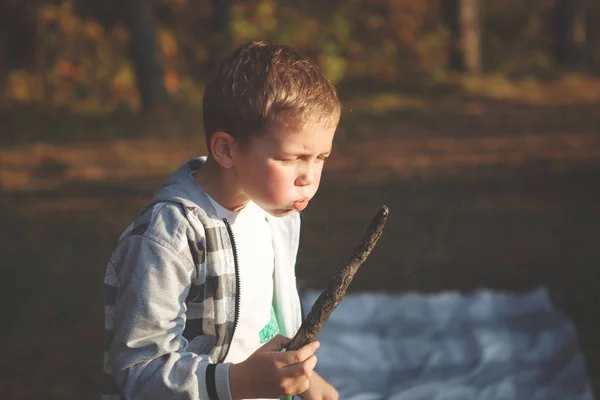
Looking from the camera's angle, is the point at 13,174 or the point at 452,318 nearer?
the point at 452,318

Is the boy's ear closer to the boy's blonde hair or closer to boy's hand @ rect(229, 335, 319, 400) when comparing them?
the boy's blonde hair

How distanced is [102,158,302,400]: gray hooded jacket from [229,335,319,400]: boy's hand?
3 cm

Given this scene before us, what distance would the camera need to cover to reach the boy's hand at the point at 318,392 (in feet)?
7.68

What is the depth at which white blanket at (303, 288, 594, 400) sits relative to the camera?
3.39 m

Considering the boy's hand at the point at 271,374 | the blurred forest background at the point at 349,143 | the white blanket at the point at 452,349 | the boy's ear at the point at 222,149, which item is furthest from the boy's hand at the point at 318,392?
the blurred forest background at the point at 349,143

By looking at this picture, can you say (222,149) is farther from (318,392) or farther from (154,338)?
(318,392)

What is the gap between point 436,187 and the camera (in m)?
6.97

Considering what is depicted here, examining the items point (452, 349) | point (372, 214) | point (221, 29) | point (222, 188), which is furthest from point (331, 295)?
point (221, 29)

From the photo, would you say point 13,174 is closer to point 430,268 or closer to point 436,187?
point 436,187

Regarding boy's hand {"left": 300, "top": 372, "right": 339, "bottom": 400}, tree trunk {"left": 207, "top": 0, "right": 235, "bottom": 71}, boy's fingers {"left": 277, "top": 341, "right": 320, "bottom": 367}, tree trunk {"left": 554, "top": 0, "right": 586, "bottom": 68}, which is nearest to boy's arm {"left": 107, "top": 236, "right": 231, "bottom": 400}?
boy's fingers {"left": 277, "top": 341, "right": 320, "bottom": 367}

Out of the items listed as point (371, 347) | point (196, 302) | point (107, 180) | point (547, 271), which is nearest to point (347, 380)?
point (371, 347)

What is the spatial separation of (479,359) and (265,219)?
1.68 meters

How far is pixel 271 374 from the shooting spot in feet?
6.21

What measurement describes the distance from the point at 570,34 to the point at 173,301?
13404 mm
